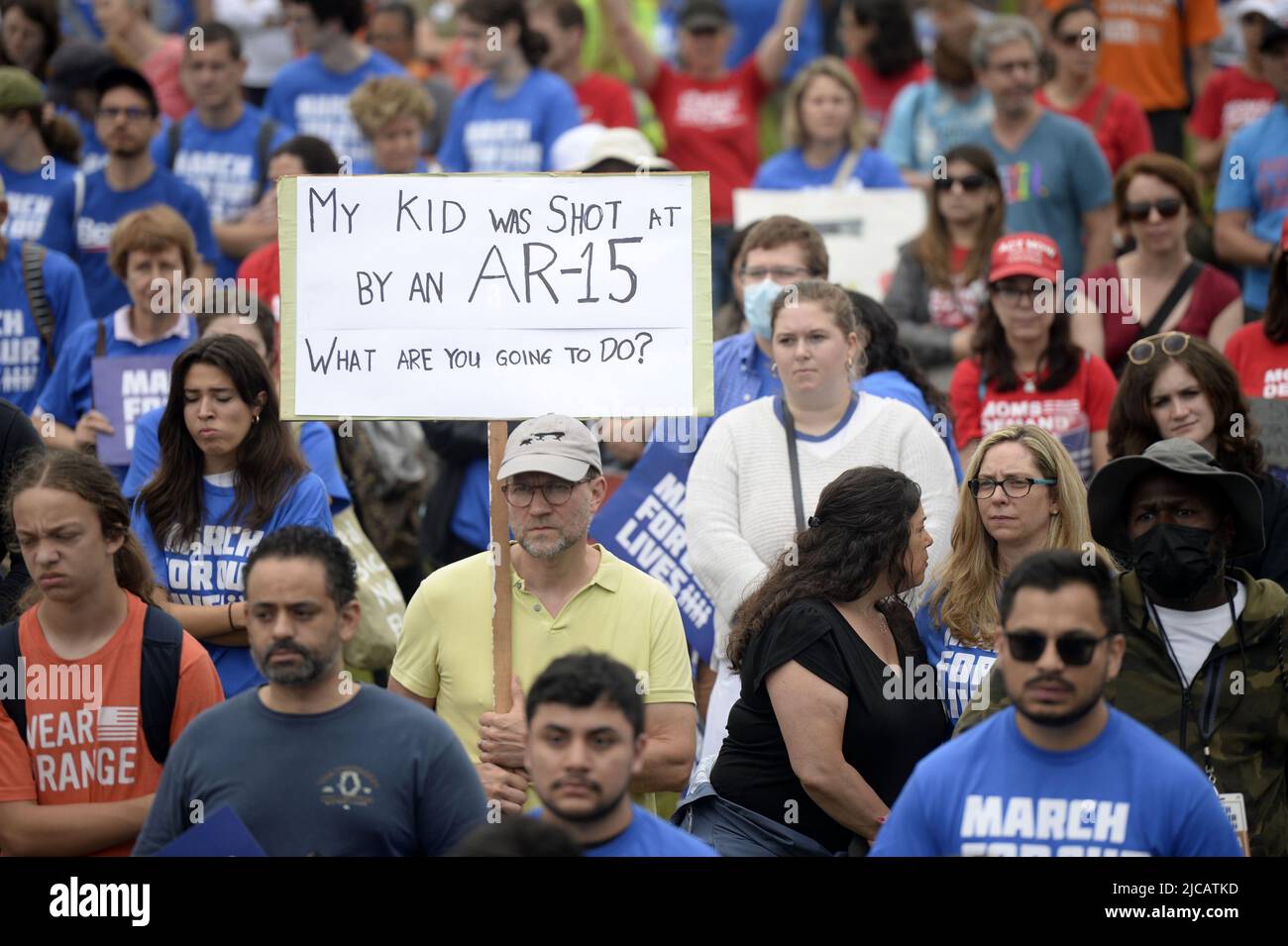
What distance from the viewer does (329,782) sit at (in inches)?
192

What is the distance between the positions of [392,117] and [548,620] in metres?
5.30

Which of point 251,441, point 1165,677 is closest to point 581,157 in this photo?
point 251,441

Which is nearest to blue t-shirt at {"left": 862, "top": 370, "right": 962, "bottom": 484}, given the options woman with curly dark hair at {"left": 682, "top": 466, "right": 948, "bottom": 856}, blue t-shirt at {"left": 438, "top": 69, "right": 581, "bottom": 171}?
woman with curly dark hair at {"left": 682, "top": 466, "right": 948, "bottom": 856}

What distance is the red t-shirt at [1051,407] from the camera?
8.23 m

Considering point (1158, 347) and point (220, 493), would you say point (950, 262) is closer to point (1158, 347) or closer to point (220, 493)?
point (1158, 347)

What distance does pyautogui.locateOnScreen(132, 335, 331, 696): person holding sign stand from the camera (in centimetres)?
661

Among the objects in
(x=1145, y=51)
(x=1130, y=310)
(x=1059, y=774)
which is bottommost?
(x=1059, y=774)

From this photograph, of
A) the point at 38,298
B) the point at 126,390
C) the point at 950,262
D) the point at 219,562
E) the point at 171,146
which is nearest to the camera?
the point at 219,562

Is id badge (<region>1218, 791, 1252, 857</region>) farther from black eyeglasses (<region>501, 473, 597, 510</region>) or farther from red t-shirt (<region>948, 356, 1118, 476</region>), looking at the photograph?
red t-shirt (<region>948, 356, 1118, 476</region>)

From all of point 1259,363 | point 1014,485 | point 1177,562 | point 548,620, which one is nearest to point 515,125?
point 1259,363

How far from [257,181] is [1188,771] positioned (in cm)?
778
